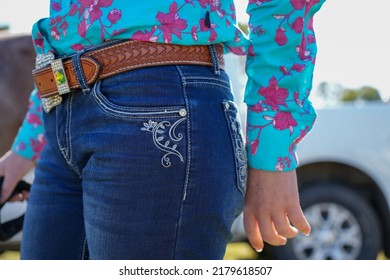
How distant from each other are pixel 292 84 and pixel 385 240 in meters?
3.82

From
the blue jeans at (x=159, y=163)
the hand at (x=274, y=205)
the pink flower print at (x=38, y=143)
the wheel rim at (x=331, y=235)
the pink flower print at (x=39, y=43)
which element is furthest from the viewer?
the wheel rim at (x=331, y=235)

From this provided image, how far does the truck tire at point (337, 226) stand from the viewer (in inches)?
189

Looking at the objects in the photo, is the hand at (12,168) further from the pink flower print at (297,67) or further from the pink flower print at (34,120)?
the pink flower print at (297,67)

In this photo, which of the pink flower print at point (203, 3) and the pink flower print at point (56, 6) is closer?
the pink flower print at point (203, 3)

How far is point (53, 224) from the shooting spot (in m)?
1.69

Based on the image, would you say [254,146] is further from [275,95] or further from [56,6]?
[56,6]

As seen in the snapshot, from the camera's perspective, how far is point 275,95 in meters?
1.51

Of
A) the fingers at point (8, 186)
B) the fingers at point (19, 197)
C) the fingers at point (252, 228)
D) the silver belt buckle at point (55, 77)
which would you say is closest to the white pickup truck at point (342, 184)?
the fingers at point (19, 197)

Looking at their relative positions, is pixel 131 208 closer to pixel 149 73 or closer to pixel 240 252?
pixel 149 73

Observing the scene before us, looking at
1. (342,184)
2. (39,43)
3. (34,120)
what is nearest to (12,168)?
(34,120)

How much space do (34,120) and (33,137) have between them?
0.19ft

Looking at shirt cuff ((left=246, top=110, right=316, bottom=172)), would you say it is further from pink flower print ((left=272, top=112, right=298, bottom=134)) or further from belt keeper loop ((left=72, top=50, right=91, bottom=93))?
belt keeper loop ((left=72, top=50, right=91, bottom=93))

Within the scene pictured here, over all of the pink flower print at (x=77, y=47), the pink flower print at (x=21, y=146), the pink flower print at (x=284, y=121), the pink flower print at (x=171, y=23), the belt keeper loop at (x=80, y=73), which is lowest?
the pink flower print at (x=21, y=146)

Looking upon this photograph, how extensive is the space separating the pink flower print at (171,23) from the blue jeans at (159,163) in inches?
2.7
